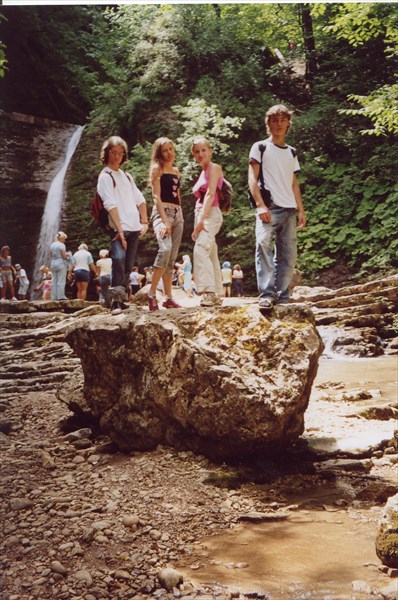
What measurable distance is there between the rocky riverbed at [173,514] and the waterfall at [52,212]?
3.75 feet

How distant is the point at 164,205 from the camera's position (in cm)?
335

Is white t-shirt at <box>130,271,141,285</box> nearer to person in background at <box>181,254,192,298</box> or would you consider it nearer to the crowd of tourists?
person in background at <box>181,254,192,298</box>

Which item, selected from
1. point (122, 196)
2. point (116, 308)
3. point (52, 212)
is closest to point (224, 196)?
point (122, 196)

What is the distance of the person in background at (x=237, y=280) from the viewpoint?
470 centimetres

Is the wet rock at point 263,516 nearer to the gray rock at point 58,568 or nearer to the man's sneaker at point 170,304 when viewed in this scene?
the gray rock at point 58,568

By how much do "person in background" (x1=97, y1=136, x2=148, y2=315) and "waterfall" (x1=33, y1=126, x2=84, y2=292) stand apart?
0.67m

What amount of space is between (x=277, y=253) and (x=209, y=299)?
0.52m

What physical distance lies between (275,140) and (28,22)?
152 cm

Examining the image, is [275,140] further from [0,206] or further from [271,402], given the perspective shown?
[0,206]

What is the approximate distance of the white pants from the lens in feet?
11.0

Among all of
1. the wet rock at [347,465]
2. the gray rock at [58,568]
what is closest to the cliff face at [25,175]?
the gray rock at [58,568]

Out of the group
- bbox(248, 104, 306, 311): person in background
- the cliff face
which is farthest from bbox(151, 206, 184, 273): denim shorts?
the cliff face

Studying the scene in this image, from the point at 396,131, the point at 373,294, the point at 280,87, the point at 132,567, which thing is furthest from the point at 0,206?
the point at 373,294

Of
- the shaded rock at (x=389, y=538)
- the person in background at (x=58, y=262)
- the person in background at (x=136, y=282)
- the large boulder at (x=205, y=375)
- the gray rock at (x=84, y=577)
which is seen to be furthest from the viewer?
the person in background at (x=136, y=282)
